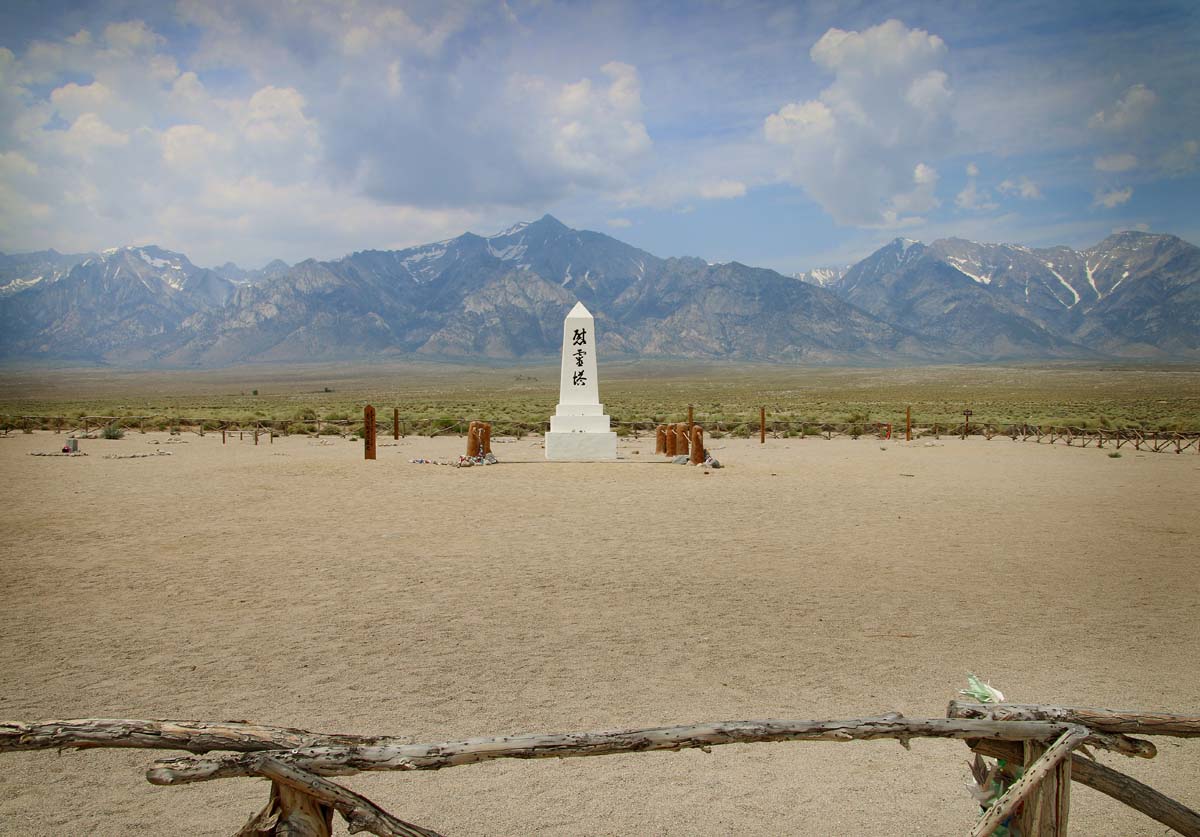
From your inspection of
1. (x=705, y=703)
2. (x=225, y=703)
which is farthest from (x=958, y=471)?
(x=225, y=703)

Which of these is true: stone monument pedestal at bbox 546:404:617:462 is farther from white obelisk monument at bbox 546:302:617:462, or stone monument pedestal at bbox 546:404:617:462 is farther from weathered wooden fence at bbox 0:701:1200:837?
weathered wooden fence at bbox 0:701:1200:837

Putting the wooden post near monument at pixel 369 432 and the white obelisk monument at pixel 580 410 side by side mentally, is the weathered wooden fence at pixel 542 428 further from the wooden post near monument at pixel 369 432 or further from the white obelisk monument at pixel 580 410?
the white obelisk monument at pixel 580 410

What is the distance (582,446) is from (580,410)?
962 mm

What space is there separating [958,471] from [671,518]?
911 cm

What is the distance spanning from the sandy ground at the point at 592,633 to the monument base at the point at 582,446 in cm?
581

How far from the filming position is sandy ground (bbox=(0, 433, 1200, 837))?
443 centimetres

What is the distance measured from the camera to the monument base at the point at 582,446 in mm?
21016

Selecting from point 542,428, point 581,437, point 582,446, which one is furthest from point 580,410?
point 542,428

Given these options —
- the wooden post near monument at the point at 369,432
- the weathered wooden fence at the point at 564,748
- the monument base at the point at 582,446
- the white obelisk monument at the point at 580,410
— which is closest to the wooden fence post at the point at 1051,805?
the weathered wooden fence at the point at 564,748

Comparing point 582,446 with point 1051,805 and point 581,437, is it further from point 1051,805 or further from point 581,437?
point 1051,805

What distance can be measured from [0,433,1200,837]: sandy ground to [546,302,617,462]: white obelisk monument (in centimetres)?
585

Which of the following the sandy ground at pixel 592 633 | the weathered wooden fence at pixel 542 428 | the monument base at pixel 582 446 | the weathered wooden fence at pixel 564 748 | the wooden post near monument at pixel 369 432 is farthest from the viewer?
the weathered wooden fence at pixel 542 428

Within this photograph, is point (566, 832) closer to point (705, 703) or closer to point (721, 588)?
point (705, 703)

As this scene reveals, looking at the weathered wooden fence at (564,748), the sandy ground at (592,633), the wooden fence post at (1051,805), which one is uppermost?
the weathered wooden fence at (564,748)
